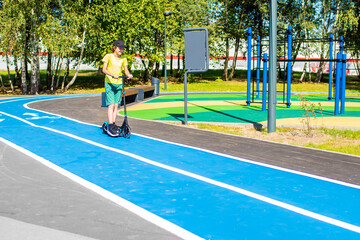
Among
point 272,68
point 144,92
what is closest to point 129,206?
point 272,68

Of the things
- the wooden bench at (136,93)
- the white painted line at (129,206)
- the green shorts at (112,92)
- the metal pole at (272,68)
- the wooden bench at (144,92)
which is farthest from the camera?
the wooden bench at (144,92)

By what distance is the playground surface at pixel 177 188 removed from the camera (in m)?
4.26

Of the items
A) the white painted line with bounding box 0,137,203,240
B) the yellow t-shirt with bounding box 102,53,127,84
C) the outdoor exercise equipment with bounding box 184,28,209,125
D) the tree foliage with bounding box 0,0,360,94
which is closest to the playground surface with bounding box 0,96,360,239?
the white painted line with bounding box 0,137,203,240

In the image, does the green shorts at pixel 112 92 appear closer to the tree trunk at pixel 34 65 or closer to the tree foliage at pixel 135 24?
the tree foliage at pixel 135 24

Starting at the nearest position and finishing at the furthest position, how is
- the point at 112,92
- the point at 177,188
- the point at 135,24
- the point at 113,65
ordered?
the point at 177,188 → the point at 113,65 → the point at 112,92 → the point at 135,24

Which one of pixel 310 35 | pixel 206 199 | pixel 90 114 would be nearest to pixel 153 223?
pixel 206 199

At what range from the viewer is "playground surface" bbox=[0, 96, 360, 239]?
4.26 m

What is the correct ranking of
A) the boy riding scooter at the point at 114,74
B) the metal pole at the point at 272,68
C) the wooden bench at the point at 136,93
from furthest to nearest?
1. the wooden bench at the point at 136,93
2. the metal pole at the point at 272,68
3. the boy riding scooter at the point at 114,74

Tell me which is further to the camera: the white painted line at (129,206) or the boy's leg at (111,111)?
the boy's leg at (111,111)

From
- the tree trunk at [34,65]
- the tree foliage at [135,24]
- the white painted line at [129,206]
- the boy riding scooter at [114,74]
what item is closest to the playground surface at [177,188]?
the white painted line at [129,206]

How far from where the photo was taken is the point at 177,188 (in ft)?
18.5

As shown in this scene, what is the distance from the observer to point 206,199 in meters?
5.17

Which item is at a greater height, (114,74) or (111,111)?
(114,74)

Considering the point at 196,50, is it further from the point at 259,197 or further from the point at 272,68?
the point at 259,197
